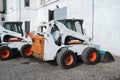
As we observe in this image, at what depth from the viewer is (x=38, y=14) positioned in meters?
30.2

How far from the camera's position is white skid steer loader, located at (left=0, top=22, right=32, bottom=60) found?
14078mm

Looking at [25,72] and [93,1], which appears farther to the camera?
[93,1]

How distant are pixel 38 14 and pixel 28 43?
15.9 m

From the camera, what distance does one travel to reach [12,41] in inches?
576

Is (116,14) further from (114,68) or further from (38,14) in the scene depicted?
(38,14)

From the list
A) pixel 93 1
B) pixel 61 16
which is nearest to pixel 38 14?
pixel 61 16

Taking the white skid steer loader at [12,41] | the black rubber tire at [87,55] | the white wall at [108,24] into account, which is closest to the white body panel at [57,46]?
the black rubber tire at [87,55]

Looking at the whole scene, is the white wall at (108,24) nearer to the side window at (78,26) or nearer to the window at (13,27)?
the side window at (78,26)

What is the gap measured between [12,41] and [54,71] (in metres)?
4.88

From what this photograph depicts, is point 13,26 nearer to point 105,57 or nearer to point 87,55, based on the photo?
point 87,55

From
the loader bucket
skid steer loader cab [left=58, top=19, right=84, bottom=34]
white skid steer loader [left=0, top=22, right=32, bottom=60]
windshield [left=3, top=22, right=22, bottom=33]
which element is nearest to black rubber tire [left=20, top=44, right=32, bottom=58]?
white skid steer loader [left=0, top=22, right=32, bottom=60]

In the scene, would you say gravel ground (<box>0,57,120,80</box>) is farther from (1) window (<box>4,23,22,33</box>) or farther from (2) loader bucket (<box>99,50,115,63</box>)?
(1) window (<box>4,23,22,33</box>)

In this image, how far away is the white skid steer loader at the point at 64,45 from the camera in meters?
11.1

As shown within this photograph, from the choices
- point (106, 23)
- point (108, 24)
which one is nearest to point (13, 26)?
point (106, 23)
